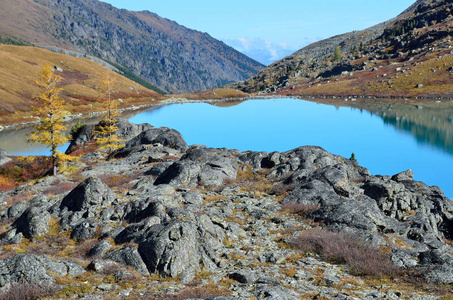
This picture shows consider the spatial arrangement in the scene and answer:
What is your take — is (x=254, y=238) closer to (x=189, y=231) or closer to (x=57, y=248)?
(x=189, y=231)

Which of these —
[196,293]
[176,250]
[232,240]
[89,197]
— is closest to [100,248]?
[176,250]

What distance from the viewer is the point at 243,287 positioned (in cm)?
1339

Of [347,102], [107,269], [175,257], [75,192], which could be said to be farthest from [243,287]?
[347,102]

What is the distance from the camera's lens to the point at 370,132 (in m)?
104

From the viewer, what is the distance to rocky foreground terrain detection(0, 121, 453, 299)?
13164mm

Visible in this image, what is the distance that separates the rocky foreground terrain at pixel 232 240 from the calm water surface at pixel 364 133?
35477mm

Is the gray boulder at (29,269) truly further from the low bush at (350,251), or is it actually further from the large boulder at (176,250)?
the low bush at (350,251)

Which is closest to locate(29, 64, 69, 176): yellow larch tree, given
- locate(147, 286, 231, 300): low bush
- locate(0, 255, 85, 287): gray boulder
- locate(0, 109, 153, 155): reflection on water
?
locate(0, 255, 85, 287): gray boulder

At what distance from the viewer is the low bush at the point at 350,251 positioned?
50.2ft

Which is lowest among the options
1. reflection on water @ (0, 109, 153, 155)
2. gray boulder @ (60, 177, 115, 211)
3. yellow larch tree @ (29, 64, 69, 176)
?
reflection on water @ (0, 109, 153, 155)

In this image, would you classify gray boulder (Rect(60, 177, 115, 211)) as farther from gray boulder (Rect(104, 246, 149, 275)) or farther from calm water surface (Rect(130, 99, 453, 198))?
calm water surface (Rect(130, 99, 453, 198))

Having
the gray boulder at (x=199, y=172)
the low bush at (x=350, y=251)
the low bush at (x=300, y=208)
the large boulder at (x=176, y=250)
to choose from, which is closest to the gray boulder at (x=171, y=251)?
the large boulder at (x=176, y=250)

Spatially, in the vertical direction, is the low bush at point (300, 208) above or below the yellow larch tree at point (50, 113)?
below

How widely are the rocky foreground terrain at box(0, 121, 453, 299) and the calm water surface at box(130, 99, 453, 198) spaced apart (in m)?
35.5
